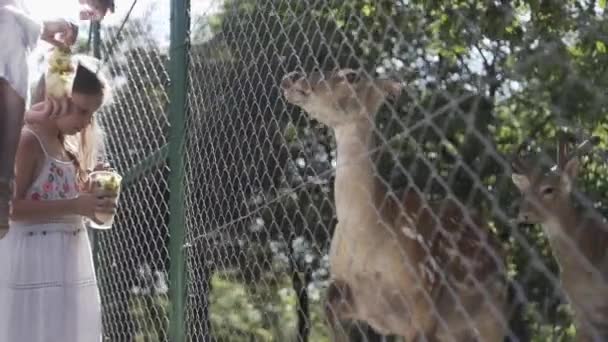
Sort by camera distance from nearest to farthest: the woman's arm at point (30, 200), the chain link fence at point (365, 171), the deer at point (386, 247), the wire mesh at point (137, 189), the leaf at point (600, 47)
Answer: the leaf at point (600, 47) < the chain link fence at point (365, 171) < the deer at point (386, 247) < the woman's arm at point (30, 200) < the wire mesh at point (137, 189)

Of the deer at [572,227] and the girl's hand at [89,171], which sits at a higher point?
the girl's hand at [89,171]

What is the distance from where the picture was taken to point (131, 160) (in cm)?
499

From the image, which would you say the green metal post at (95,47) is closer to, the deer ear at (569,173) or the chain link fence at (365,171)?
the chain link fence at (365,171)

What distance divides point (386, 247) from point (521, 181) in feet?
2.48

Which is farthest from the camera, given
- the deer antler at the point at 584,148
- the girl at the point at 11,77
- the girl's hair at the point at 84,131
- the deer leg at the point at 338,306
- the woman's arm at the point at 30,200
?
the girl's hair at the point at 84,131

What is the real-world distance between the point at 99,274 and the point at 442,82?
3.45 meters

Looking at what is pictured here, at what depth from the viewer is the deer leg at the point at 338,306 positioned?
2.76 meters

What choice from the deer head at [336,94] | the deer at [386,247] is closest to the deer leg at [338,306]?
the deer at [386,247]

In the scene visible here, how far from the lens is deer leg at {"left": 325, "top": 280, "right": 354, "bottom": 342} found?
9.04ft

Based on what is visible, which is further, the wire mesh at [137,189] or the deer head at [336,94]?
the wire mesh at [137,189]

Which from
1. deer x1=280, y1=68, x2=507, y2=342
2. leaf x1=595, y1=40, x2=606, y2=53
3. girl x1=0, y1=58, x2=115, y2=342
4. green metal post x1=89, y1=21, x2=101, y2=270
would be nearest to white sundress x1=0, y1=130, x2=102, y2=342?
girl x1=0, y1=58, x2=115, y2=342

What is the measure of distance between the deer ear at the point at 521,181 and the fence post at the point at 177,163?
2138 millimetres

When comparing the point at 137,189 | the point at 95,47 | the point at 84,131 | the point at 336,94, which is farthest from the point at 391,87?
the point at 95,47

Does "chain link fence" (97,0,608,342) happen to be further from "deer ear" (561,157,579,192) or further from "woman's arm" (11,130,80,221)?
"woman's arm" (11,130,80,221)
